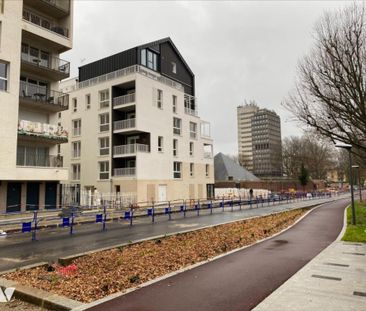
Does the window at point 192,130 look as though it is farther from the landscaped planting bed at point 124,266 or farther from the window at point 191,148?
the landscaped planting bed at point 124,266

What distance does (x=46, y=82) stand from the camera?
85.3 feet

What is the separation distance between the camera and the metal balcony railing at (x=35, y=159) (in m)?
23.1

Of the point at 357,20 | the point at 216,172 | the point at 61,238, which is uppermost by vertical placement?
the point at 357,20

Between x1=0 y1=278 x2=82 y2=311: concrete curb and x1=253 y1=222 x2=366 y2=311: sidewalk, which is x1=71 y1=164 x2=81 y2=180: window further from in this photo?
x1=253 y1=222 x2=366 y2=311: sidewalk

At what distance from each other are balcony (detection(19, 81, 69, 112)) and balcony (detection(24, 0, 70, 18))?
6.28 meters

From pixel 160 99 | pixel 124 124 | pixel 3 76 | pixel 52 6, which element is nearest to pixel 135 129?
pixel 124 124

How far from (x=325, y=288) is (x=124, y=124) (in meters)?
29.5

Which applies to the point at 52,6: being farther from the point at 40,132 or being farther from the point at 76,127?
the point at 76,127

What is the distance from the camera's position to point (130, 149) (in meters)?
32.7

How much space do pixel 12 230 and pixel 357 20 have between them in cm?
2025

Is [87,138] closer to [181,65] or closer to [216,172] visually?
[181,65]

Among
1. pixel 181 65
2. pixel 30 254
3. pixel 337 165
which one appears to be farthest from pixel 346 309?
pixel 337 165

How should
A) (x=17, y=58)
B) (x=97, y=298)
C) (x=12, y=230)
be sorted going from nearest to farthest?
(x=97, y=298), (x=12, y=230), (x=17, y=58)

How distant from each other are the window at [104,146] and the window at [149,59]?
9808 millimetres
